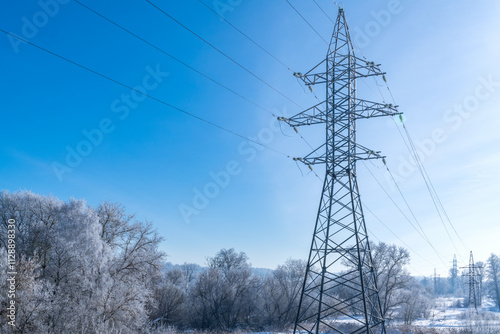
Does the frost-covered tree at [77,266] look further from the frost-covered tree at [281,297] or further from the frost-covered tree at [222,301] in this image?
the frost-covered tree at [281,297]

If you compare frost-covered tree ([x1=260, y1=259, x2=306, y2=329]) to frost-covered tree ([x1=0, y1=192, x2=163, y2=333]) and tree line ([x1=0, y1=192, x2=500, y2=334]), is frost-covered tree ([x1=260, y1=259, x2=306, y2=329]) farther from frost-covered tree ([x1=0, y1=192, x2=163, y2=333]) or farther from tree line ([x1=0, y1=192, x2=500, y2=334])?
frost-covered tree ([x1=0, y1=192, x2=163, y2=333])

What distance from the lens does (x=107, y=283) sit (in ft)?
72.3

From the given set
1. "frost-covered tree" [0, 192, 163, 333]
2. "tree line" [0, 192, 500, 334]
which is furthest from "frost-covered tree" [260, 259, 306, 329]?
"frost-covered tree" [0, 192, 163, 333]

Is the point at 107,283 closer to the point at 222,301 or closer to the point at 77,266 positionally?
the point at 77,266

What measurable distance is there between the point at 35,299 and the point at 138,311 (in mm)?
7338

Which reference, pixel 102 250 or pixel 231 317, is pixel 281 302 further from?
pixel 102 250

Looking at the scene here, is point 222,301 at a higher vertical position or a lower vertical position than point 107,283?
lower

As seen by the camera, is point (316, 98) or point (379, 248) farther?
point (379, 248)

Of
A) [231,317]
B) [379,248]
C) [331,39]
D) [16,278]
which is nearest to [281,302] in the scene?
[231,317]

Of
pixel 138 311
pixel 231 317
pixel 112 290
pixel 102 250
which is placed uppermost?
pixel 102 250

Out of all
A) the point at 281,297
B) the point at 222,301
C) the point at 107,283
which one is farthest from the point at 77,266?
the point at 281,297

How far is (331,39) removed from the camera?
1555 centimetres

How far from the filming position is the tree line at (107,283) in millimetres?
18266

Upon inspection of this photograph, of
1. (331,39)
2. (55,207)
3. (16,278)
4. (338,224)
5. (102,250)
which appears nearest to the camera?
(338,224)
